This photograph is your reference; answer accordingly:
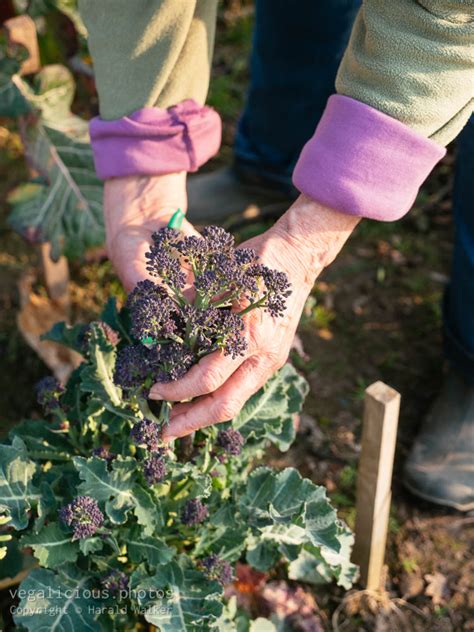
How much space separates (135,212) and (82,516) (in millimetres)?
724

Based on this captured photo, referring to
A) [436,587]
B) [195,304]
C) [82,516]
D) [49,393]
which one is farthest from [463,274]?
[82,516]

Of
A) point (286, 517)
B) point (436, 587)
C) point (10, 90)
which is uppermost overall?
point (10, 90)

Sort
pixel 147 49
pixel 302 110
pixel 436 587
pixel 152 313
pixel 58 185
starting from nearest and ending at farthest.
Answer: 1. pixel 152 313
2. pixel 147 49
3. pixel 436 587
4. pixel 58 185
5. pixel 302 110

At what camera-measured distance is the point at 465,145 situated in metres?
2.25

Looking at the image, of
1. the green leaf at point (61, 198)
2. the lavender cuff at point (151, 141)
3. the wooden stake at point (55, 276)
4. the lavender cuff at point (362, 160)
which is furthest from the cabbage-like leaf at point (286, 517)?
the wooden stake at point (55, 276)

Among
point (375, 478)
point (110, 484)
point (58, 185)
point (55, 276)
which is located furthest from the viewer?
point (55, 276)

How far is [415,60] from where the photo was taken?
1568 mm

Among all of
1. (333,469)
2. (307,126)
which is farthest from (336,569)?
(307,126)

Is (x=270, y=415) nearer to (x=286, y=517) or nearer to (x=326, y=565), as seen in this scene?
(x=286, y=517)

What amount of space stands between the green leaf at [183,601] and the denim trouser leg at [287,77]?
1.84m

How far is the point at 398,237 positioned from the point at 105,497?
2219 mm

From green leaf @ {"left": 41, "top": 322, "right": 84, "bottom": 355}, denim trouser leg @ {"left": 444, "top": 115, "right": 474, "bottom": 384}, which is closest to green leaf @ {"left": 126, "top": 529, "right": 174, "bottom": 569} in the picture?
green leaf @ {"left": 41, "top": 322, "right": 84, "bottom": 355}

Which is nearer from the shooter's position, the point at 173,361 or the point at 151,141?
the point at 173,361

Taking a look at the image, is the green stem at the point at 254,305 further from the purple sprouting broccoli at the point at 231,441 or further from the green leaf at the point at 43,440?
the green leaf at the point at 43,440
